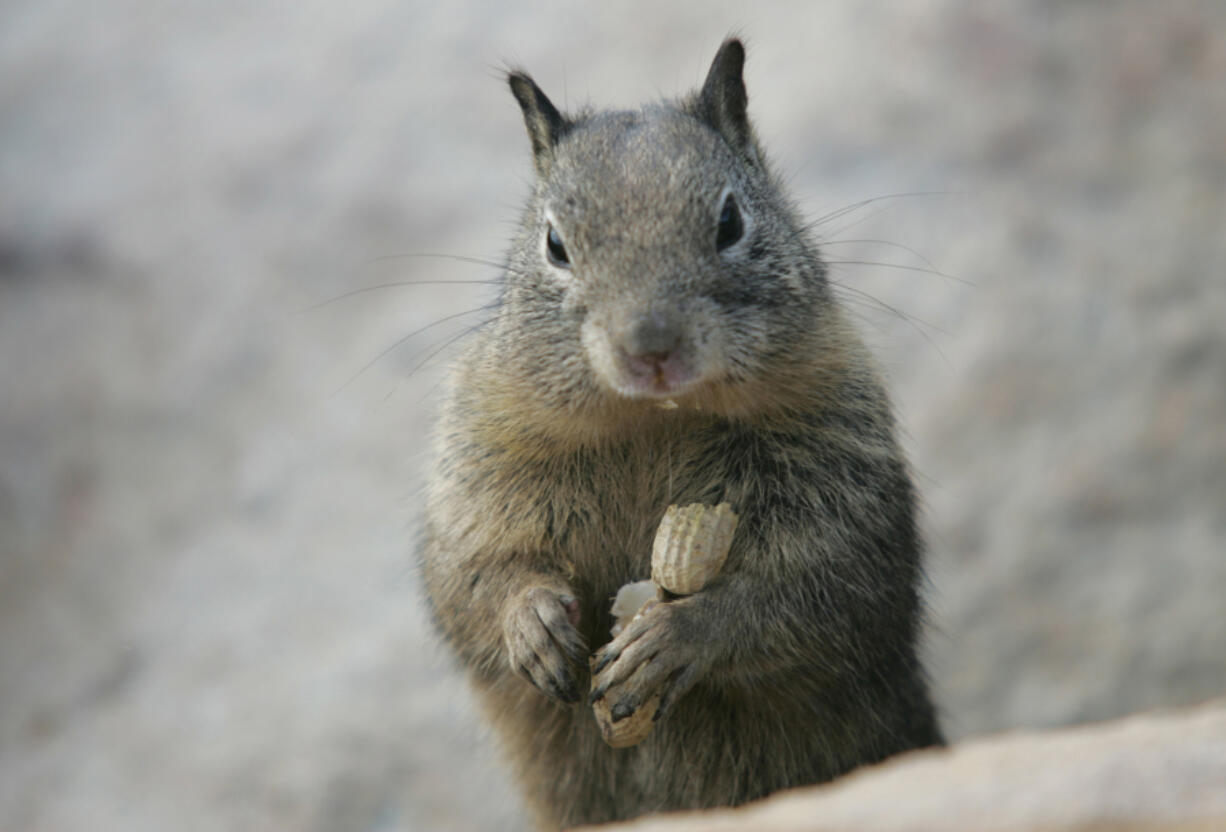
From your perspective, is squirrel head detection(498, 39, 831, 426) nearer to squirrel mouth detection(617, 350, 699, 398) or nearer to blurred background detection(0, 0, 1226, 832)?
squirrel mouth detection(617, 350, 699, 398)

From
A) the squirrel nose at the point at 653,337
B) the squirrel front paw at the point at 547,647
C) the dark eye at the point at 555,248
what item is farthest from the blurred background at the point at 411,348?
the squirrel nose at the point at 653,337

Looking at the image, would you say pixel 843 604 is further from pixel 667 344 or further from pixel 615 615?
pixel 667 344

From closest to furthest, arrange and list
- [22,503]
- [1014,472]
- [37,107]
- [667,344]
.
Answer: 1. [667,344]
2. [1014,472]
3. [22,503]
4. [37,107]

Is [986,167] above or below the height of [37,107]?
below

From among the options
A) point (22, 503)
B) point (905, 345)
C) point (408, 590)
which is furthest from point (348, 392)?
point (905, 345)

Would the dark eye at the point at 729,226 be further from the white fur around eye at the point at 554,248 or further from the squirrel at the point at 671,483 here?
the white fur around eye at the point at 554,248

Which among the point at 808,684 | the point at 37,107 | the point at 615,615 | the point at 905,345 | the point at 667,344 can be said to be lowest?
the point at 808,684
